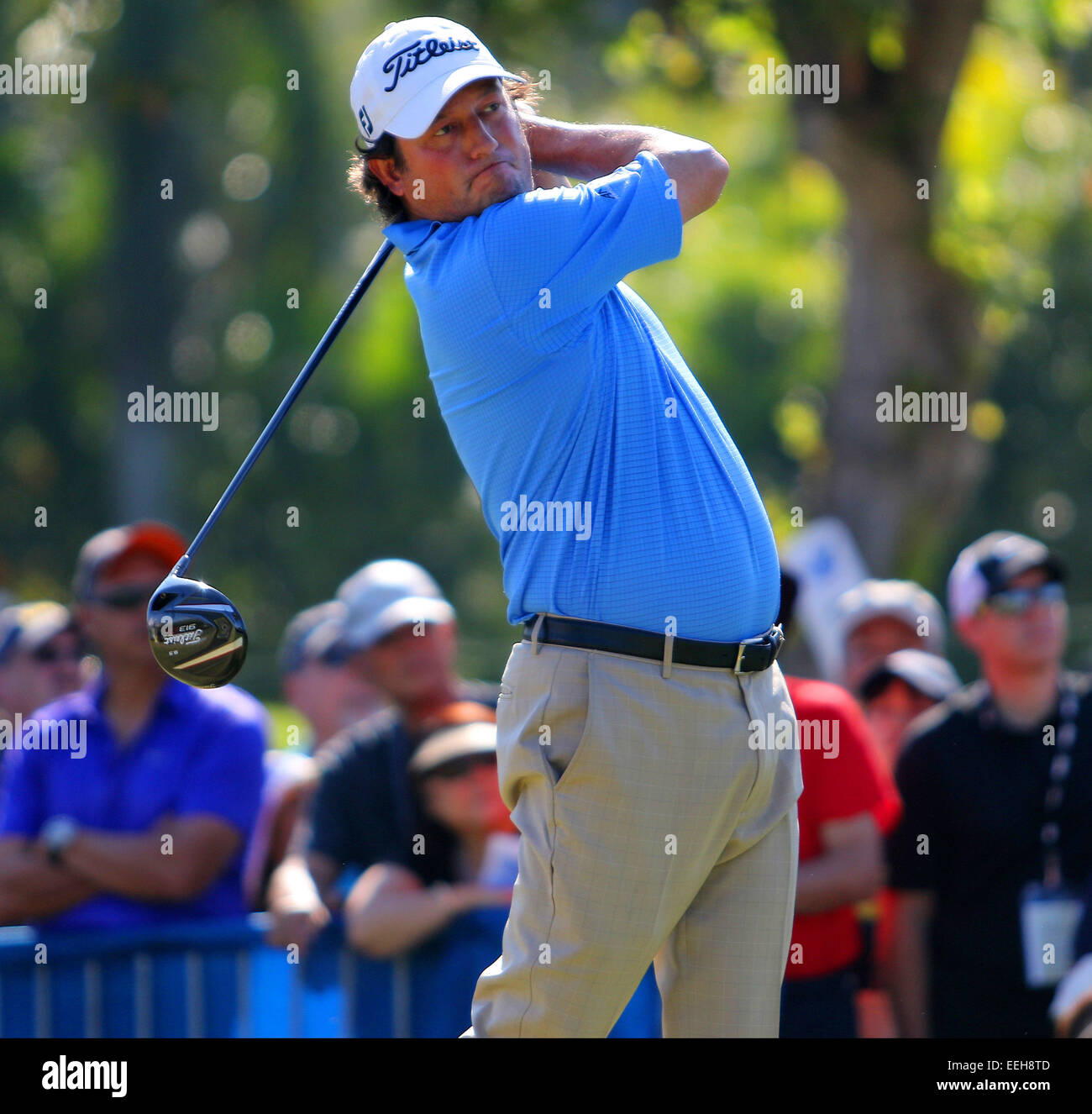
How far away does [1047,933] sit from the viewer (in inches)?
165

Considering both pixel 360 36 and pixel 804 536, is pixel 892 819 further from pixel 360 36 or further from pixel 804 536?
pixel 360 36

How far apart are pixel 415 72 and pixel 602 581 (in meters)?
0.95

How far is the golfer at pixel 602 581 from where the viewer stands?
9.00ft

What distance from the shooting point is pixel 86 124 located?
24.4 m

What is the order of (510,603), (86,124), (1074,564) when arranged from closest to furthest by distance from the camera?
(510,603)
(86,124)
(1074,564)

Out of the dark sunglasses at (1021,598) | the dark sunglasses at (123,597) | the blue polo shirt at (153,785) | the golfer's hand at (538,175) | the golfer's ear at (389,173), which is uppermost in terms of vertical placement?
the golfer's hand at (538,175)

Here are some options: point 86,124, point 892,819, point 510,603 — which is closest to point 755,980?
point 510,603

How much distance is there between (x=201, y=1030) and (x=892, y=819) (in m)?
2.02

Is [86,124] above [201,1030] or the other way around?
above

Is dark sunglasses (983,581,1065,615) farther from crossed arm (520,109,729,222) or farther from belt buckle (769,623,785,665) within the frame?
crossed arm (520,109,729,222)

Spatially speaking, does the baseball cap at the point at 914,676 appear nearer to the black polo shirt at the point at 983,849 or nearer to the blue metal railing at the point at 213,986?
the black polo shirt at the point at 983,849

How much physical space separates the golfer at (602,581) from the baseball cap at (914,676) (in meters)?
2.35

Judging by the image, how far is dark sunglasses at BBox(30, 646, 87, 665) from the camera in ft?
21.3

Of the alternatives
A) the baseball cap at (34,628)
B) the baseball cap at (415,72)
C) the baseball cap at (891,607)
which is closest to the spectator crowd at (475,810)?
the baseball cap at (891,607)
